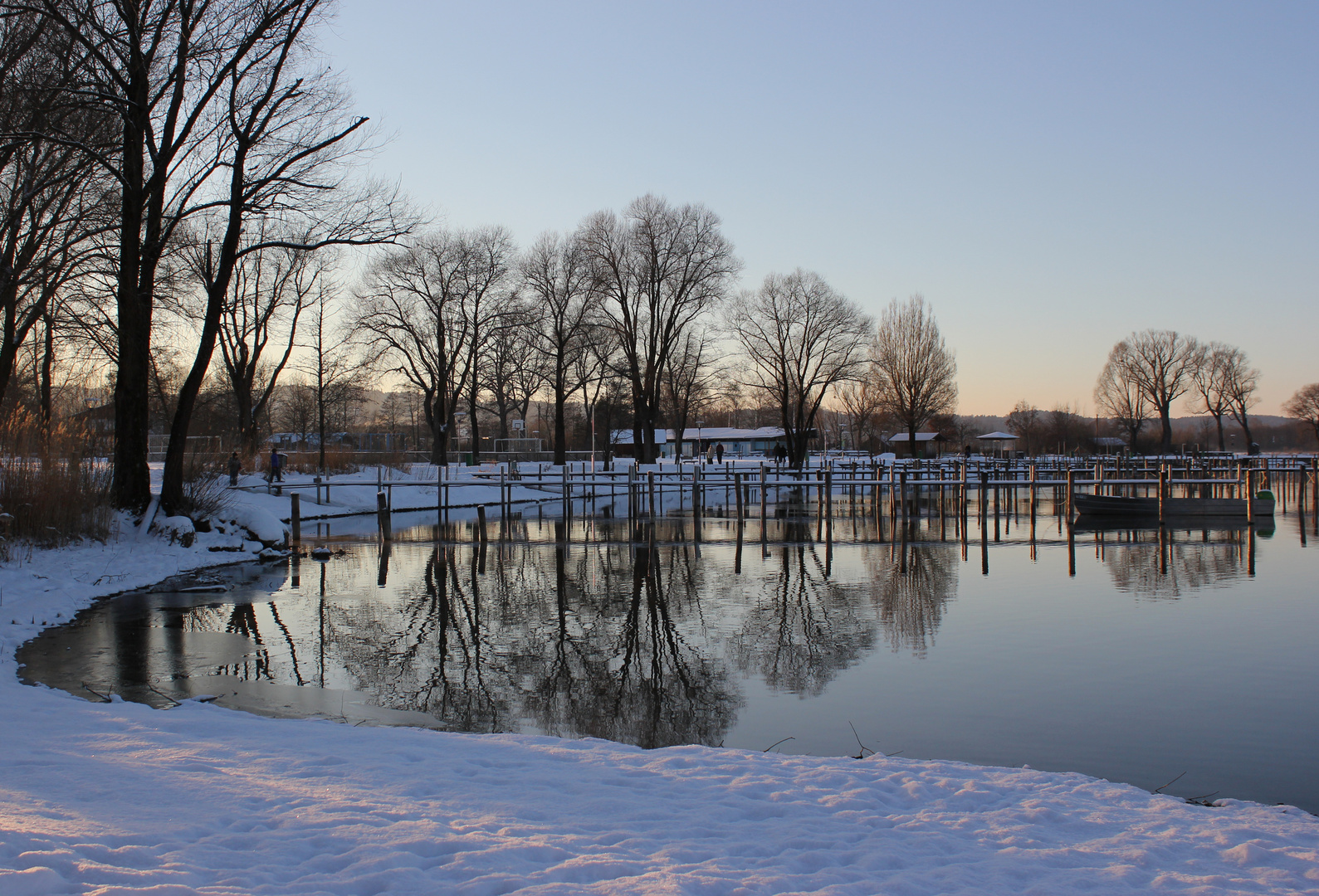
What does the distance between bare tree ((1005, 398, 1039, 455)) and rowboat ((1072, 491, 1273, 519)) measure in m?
70.4

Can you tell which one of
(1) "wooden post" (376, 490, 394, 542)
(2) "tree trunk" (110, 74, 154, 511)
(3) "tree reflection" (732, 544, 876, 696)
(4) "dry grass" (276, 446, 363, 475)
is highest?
(2) "tree trunk" (110, 74, 154, 511)

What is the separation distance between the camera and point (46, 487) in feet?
50.5

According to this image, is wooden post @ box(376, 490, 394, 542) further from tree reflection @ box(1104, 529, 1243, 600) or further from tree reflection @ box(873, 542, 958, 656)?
tree reflection @ box(1104, 529, 1243, 600)

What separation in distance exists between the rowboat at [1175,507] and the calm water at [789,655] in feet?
32.6

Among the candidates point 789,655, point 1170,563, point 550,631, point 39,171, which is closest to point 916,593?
point 789,655

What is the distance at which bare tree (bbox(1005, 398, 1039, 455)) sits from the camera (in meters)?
100

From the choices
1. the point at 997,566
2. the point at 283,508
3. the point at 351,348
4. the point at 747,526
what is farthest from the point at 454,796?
the point at 351,348

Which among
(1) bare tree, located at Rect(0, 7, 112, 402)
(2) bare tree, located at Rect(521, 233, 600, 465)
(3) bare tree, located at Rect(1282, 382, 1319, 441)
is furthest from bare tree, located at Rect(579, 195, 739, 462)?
(3) bare tree, located at Rect(1282, 382, 1319, 441)

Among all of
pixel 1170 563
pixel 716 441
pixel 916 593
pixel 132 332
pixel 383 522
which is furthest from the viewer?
pixel 716 441

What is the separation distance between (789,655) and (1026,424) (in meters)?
105

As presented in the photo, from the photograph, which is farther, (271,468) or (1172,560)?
(271,468)

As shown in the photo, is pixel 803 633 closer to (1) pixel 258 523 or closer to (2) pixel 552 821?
(2) pixel 552 821

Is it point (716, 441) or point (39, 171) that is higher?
point (39, 171)

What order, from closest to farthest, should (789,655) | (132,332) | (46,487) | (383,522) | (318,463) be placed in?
(789,655)
(46,487)
(132,332)
(383,522)
(318,463)
